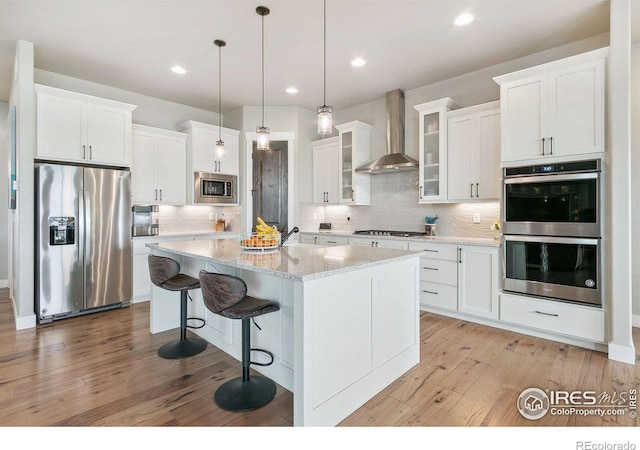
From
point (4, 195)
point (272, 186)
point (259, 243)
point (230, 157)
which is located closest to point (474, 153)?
point (259, 243)

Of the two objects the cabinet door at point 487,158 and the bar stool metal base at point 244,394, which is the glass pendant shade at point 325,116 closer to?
the bar stool metal base at point 244,394

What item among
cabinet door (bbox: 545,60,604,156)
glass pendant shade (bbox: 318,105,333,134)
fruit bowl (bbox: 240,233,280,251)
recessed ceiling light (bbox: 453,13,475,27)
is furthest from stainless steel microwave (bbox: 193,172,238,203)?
cabinet door (bbox: 545,60,604,156)

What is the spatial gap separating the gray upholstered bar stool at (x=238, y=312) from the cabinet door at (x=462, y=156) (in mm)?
2854

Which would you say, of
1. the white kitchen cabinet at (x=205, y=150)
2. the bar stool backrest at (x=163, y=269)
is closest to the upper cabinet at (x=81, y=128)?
the white kitchen cabinet at (x=205, y=150)

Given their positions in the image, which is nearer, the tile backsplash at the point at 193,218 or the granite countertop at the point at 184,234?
the granite countertop at the point at 184,234

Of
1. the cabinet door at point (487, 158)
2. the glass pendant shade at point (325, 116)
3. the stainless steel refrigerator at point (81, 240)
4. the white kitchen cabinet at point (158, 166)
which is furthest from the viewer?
the white kitchen cabinet at point (158, 166)

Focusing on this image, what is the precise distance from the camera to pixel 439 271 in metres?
3.84

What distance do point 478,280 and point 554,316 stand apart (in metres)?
0.72

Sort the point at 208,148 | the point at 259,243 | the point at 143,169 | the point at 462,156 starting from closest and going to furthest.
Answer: the point at 259,243 < the point at 462,156 < the point at 143,169 < the point at 208,148

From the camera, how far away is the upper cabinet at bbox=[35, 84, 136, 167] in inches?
141

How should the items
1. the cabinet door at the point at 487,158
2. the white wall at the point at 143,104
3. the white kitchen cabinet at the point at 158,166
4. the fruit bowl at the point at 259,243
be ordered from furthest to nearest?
the white kitchen cabinet at the point at 158,166 < the white wall at the point at 143,104 < the cabinet door at the point at 487,158 < the fruit bowl at the point at 259,243

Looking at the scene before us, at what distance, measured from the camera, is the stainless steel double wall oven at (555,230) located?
2822 mm

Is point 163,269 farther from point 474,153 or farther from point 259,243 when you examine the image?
point 474,153

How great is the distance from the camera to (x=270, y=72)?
4.17 m
